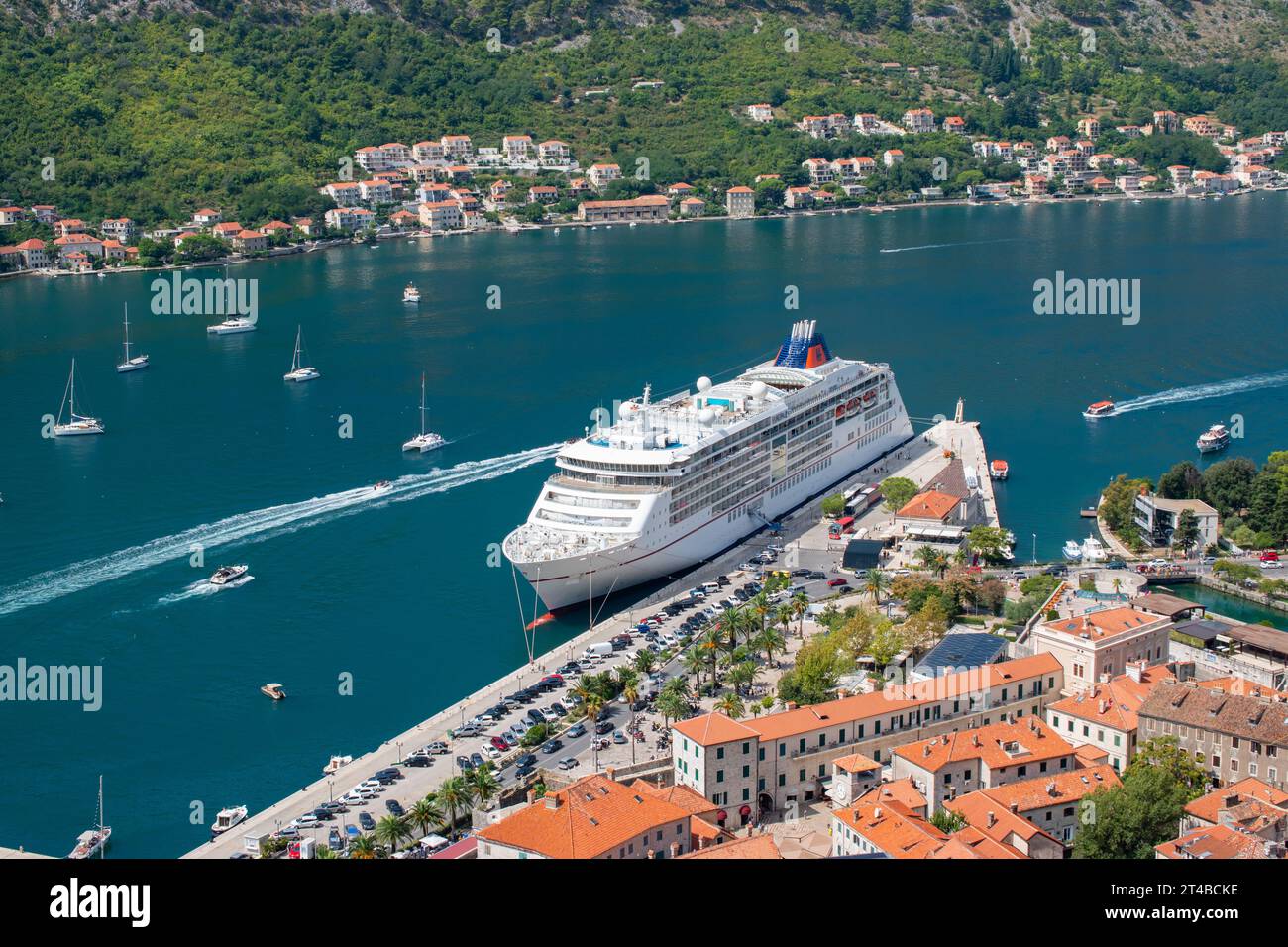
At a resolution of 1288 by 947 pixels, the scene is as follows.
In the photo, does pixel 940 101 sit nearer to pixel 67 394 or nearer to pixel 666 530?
pixel 67 394

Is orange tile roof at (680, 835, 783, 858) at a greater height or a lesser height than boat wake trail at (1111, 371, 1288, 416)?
lesser

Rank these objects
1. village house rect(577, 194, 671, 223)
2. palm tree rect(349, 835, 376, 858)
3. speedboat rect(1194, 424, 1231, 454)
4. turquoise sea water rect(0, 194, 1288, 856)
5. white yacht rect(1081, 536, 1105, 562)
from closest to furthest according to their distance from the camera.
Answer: palm tree rect(349, 835, 376, 858) < turquoise sea water rect(0, 194, 1288, 856) < white yacht rect(1081, 536, 1105, 562) < speedboat rect(1194, 424, 1231, 454) < village house rect(577, 194, 671, 223)

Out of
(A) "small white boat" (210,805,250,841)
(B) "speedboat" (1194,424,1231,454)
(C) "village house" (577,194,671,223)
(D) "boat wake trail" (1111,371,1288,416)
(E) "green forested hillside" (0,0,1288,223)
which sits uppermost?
(E) "green forested hillside" (0,0,1288,223)

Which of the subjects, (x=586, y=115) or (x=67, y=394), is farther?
(x=586, y=115)

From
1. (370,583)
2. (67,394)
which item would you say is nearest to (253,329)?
(67,394)

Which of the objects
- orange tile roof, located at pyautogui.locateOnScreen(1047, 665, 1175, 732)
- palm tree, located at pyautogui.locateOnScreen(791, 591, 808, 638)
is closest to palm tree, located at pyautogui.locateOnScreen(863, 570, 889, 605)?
palm tree, located at pyautogui.locateOnScreen(791, 591, 808, 638)

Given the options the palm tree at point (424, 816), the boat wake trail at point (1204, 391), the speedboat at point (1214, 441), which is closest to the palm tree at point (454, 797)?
the palm tree at point (424, 816)

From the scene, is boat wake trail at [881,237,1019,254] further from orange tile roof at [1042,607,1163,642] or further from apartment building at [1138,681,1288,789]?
apartment building at [1138,681,1288,789]
